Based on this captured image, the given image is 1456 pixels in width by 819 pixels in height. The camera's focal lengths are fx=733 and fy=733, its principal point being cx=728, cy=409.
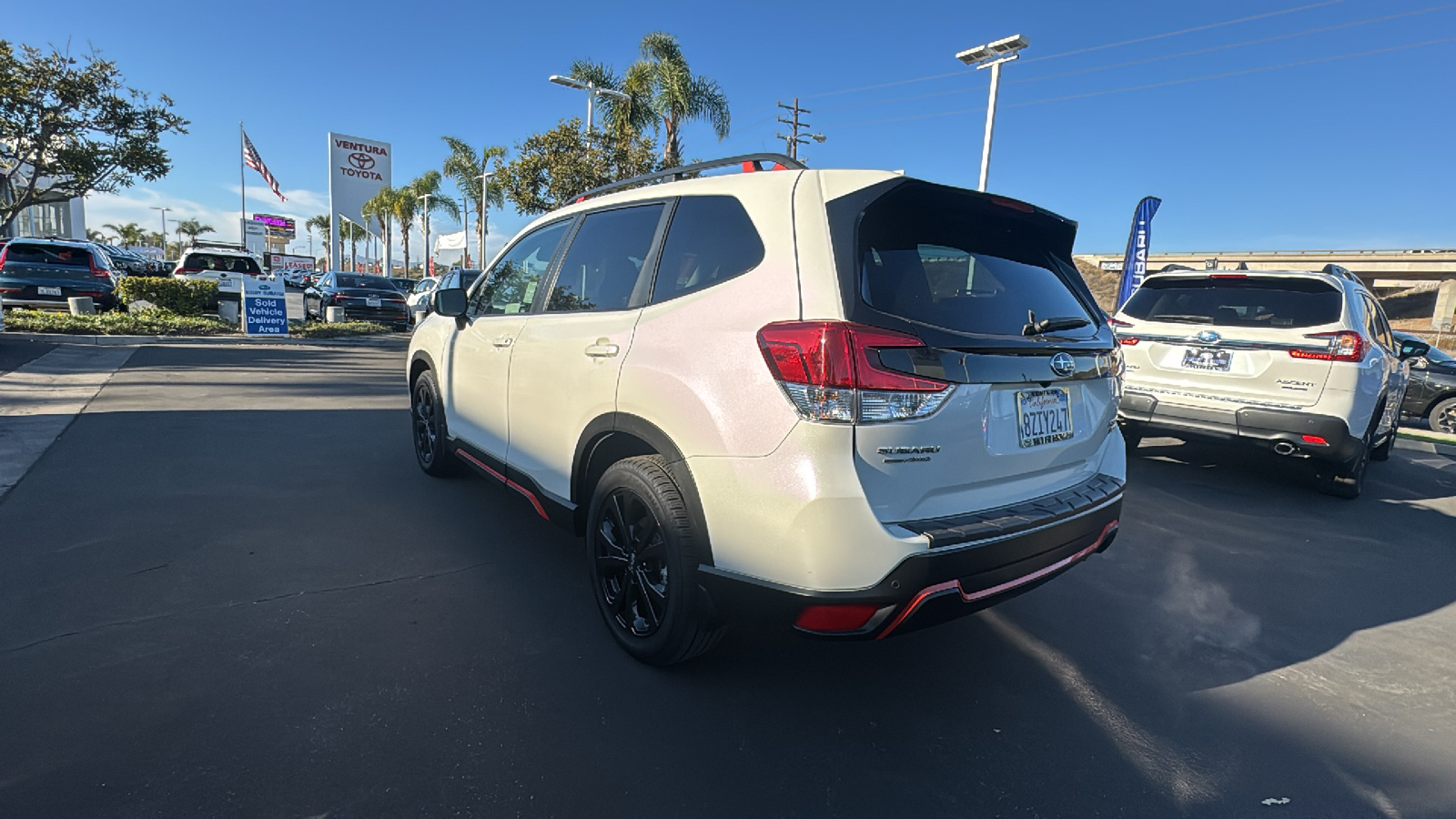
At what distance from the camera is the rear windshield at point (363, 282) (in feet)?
62.6

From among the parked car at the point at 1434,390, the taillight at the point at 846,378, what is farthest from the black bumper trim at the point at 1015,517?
the parked car at the point at 1434,390

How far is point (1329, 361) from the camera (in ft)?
17.0

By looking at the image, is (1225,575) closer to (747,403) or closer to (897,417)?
(897,417)

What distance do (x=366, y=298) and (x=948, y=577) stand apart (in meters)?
19.6

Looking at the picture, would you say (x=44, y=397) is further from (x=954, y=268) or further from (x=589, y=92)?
(x=589, y=92)

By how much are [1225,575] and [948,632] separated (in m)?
2.01

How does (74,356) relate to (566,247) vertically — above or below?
below

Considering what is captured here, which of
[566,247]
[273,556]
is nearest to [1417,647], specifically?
[566,247]

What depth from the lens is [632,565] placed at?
9.31 ft

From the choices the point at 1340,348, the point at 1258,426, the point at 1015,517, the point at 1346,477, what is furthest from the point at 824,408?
the point at 1346,477

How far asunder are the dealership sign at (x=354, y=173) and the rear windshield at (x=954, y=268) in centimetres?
3480

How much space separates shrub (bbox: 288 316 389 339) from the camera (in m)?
15.6

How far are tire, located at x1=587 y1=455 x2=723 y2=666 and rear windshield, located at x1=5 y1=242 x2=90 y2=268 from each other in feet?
56.7

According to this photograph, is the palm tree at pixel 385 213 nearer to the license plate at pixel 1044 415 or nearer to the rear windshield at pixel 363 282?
the rear windshield at pixel 363 282
